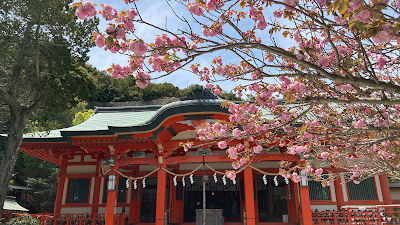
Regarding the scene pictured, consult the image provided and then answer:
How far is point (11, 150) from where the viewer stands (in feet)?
27.4

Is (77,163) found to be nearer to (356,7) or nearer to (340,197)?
(340,197)

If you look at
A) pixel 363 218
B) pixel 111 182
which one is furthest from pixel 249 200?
pixel 111 182

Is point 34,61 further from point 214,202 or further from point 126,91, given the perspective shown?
point 126,91

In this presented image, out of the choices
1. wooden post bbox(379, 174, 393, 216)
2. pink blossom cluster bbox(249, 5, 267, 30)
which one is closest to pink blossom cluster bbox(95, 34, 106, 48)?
pink blossom cluster bbox(249, 5, 267, 30)

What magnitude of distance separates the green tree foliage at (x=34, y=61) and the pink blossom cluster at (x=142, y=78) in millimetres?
6456

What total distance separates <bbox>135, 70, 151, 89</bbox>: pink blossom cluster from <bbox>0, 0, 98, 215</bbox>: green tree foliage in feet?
21.2

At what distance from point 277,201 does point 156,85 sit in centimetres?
3284

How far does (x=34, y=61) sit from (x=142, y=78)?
7.08 m

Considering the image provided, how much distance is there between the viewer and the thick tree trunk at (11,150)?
8.16 m

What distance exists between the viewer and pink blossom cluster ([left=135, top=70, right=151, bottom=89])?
12.0ft

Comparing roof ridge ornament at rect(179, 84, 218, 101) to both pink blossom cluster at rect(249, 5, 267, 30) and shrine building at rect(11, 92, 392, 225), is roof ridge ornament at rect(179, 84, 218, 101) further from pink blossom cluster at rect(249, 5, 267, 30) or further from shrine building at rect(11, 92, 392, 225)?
pink blossom cluster at rect(249, 5, 267, 30)

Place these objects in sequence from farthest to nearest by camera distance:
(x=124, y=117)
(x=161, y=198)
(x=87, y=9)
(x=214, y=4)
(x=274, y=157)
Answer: (x=124, y=117) < (x=274, y=157) < (x=161, y=198) < (x=214, y=4) < (x=87, y=9)

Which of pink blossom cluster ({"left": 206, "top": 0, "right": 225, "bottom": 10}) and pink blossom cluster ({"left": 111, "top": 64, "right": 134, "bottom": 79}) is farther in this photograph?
pink blossom cluster ({"left": 111, "top": 64, "right": 134, "bottom": 79})

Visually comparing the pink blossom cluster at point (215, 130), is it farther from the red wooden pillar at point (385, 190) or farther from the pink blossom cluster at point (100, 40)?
the red wooden pillar at point (385, 190)
